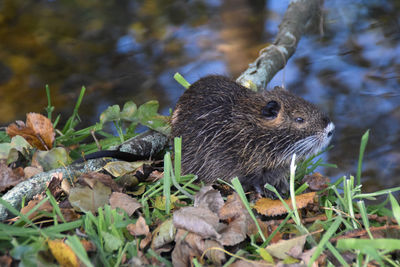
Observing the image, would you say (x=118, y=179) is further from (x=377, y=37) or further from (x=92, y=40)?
(x=377, y=37)

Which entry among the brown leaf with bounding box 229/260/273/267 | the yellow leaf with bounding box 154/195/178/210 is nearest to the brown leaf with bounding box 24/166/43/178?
the yellow leaf with bounding box 154/195/178/210

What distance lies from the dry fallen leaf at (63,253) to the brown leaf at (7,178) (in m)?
1.20

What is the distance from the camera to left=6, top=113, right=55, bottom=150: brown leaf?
Result: 11.8ft

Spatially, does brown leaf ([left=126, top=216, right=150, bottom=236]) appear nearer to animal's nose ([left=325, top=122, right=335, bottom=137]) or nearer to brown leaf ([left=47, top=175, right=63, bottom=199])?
brown leaf ([left=47, top=175, right=63, bottom=199])

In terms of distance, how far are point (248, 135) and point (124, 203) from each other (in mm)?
1001

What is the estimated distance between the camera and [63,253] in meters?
1.99

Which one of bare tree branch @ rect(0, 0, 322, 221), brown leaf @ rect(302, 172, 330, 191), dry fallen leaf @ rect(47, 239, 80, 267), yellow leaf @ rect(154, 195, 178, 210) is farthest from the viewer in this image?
brown leaf @ rect(302, 172, 330, 191)

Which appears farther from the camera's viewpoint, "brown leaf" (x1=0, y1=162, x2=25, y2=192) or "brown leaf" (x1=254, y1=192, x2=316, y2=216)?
"brown leaf" (x1=0, y1=162, x2=25, y2=192)

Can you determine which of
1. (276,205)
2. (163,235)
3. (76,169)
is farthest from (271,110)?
(76,169)

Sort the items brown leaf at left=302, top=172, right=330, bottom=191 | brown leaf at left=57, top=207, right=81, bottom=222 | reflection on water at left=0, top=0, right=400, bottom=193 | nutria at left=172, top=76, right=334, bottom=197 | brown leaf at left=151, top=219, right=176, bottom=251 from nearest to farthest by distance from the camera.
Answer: brown leaf at left=151, top=219, right=176, bottom=251, brown leaf at left=57, top=207, right=81, bottom=222, nutria at left=172, top=76, right=334, bottom=197, brown leaf at left=302, top=172, right=330, bottom=191, reflection on water at left=0, top=0, right=400, bottom=193

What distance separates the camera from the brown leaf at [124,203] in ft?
8.03

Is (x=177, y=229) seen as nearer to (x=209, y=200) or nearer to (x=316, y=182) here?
(x=209, y=200)

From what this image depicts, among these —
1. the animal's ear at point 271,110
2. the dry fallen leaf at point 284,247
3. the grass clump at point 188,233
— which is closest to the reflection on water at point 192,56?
the animal's ear at point 271,110

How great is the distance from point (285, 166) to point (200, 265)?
4.20ft
